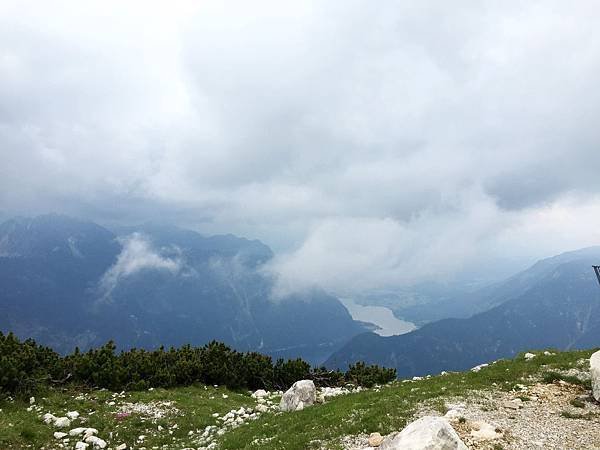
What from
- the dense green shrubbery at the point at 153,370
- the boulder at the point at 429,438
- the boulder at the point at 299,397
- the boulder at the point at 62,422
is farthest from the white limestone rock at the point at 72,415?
the boulder at the point at 429,438

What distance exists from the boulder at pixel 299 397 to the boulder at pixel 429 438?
42.8 ft

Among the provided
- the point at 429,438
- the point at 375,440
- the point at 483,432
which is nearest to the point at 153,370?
the point at 375,440

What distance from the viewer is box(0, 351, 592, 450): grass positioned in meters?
18.2

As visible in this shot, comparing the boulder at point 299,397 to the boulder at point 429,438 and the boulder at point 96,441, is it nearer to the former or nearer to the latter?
the boulder at point 96,441

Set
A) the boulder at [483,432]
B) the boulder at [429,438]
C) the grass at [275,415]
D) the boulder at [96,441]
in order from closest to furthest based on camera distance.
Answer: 1. the boulder at [429,438]
2. the boulder at [483,432]
3. the grass at [275,415]
4. the boulder at [96,441]

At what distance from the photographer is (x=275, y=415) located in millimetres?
23938

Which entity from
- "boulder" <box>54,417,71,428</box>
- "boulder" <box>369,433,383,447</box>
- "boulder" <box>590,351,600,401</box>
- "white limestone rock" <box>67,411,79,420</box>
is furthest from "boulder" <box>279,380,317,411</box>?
"boulder" <box>590,351,600,401</box>

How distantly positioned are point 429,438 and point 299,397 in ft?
48.6

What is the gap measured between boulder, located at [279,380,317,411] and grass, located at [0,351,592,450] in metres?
1.69

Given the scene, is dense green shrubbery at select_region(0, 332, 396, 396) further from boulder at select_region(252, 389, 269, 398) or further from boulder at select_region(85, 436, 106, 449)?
boulder at select_region(85, 436, 106, 449)

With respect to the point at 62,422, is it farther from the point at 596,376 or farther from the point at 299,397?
the point at 596,376

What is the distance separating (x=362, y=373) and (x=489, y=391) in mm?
17898

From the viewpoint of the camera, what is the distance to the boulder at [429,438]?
12.3m

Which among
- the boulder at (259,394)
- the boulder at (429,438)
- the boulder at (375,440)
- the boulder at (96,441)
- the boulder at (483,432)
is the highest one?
the boulder at (96,441)
